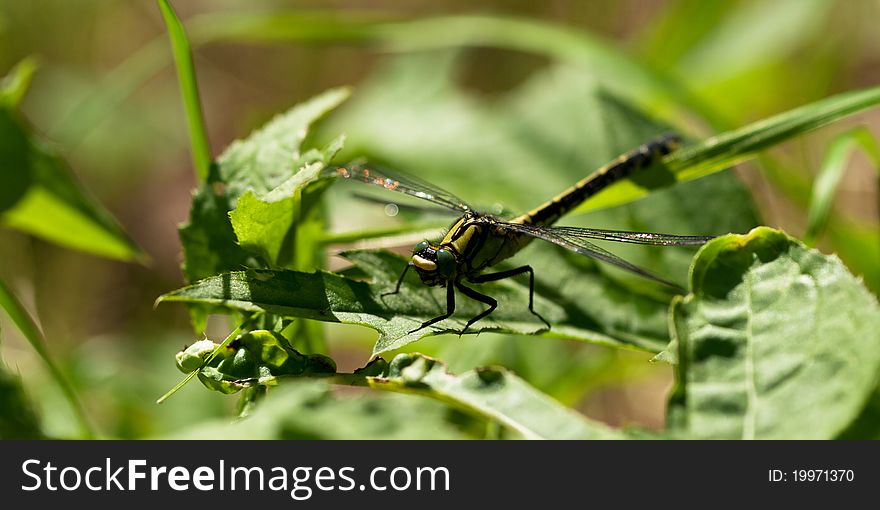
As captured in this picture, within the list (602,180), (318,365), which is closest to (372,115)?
(602,180)

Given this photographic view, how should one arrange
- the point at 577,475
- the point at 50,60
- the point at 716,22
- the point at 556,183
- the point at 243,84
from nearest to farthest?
the point at 577,475
the point at 556,183
the point at 716,22
the point at 50,60
the point at 243,84

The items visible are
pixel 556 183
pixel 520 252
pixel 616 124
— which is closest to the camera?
pixel 520 252

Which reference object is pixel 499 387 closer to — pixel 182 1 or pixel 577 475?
pixel 577 475

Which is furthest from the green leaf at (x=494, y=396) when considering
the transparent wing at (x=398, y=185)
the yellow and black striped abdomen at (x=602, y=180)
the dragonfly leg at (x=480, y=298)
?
the yellow and black striped abdomen at (x=602, y=180)

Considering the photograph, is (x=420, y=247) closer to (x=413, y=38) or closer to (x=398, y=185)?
(x=398, y=185)

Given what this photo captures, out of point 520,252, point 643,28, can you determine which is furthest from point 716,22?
point 520,252

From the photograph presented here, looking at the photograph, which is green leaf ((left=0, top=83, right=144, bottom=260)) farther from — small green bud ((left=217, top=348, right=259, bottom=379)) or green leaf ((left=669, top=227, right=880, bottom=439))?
green leaf ((left=669, top=227, right=880, bottom=439))

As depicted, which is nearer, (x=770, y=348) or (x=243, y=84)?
(x=770, y=348)
